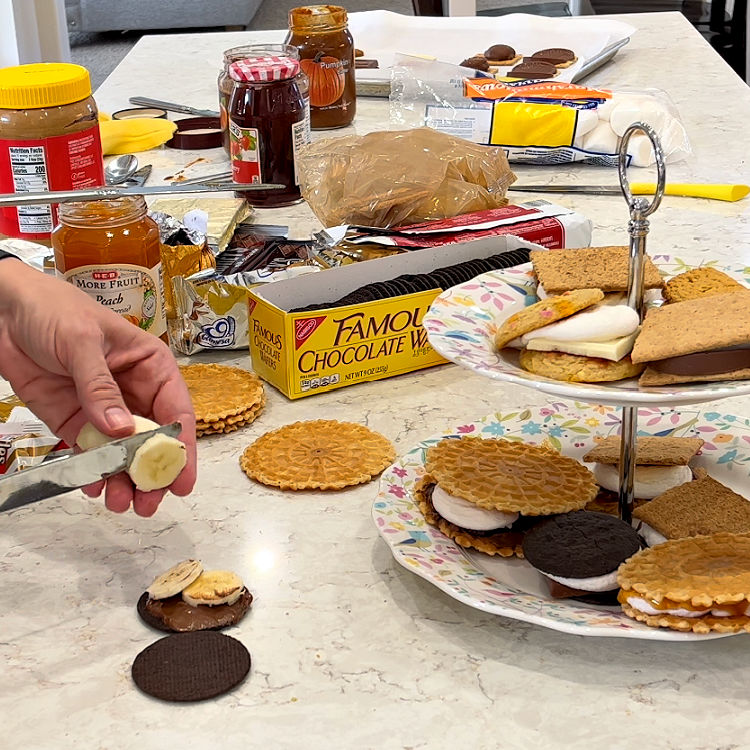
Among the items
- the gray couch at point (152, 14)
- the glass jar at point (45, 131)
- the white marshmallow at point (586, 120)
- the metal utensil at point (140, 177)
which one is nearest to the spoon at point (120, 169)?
the metal utensil at point (140, 177)

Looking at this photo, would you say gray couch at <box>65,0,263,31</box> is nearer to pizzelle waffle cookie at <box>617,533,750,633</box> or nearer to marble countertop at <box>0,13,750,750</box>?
marble countertop at <box>0,13,750,750</box>

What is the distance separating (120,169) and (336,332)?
78 centimetres

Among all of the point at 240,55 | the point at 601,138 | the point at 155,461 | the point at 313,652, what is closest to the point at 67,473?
the point at 155,461

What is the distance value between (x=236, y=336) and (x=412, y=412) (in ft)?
0.77

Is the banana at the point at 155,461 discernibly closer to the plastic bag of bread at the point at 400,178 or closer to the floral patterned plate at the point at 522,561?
the floral patterned plate at the point at 522,561

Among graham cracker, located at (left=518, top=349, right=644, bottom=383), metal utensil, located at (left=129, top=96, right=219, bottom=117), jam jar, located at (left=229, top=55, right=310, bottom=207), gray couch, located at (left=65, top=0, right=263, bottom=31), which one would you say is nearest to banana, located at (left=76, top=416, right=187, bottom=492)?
graham cracker, located at (left=518, top=349, right=644, bottom=383)

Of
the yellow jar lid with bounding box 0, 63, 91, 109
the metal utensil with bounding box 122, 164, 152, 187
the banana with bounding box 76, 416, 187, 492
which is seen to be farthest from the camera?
the metal utensil with bounding box 122, 164, 152, 187

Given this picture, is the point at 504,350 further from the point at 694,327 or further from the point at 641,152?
the point at 641,152

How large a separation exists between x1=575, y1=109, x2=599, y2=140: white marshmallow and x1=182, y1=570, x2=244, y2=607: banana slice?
1182 millimetres

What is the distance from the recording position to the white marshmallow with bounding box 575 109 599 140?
5.90 feet

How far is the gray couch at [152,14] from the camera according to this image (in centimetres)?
541

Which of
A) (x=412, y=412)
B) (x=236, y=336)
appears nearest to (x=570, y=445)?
(x=412, y=412)

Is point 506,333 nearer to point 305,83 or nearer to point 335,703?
point 335,703

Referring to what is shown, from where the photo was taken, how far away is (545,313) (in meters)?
0.81
